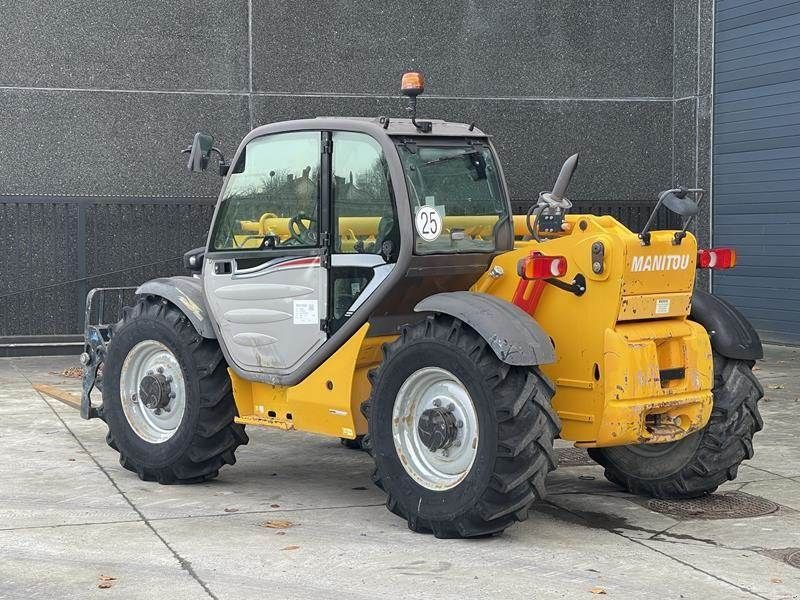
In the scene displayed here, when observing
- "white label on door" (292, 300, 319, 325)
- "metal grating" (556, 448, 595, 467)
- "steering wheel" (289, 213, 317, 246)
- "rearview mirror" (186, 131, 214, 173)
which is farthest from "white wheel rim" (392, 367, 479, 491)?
"metal grating" (556, 448, 595, 467)

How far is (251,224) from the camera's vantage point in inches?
313

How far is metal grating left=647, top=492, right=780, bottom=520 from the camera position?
7393 millimetres

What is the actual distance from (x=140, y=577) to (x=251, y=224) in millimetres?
2570

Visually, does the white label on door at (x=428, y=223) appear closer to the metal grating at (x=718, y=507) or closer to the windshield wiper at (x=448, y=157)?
the windshield wiper at (x=448, y=157)

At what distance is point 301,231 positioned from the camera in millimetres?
7605

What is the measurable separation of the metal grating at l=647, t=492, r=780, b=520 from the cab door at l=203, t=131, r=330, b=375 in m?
2.14

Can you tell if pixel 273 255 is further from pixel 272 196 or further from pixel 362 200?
pixel 362 200

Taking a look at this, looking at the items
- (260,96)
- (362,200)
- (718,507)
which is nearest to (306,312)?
(362,200)

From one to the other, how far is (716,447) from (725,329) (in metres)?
0.65

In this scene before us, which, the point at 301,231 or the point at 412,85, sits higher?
the point at 412,85

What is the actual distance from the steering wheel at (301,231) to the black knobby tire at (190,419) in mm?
908

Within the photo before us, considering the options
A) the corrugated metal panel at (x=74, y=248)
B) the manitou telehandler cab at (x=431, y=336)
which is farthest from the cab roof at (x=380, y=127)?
the corrugated metal panel at (x=74, y=248)

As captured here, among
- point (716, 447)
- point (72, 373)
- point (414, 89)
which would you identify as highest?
point (414, 89)

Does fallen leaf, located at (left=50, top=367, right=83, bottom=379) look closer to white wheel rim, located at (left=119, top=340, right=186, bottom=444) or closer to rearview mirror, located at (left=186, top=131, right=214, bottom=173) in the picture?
white wheel rim, located at (left=119, top=340, right=186, bottom=444)
